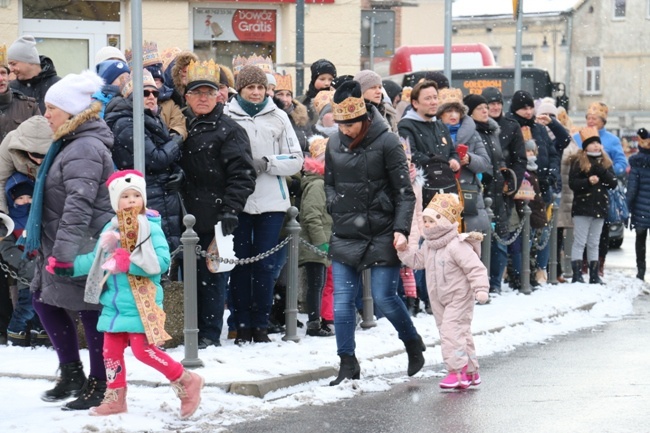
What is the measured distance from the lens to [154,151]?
10.5 metres

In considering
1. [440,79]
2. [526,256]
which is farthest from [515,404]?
[526,256]

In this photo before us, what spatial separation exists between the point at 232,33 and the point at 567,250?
6.37m

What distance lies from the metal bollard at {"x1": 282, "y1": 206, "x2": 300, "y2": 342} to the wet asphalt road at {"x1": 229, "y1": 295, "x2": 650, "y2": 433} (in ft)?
5.14

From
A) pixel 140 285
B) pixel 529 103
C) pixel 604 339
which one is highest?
pixel 529 103

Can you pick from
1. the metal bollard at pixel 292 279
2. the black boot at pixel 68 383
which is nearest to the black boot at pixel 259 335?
the metal bollard at pixel 292 279

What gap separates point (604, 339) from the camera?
1274 centimetres

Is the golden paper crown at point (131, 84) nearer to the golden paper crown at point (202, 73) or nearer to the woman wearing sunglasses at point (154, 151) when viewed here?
the woman wearing sunglasses at point (154, 151)

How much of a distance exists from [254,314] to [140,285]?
9.94ft

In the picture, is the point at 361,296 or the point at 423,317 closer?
the point at 361,296

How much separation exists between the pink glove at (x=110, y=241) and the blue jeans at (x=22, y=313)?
2902 millimetres

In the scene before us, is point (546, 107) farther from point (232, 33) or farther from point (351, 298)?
point (351, 298)

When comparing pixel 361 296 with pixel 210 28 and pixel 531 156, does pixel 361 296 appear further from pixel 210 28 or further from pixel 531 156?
pixel 210 28

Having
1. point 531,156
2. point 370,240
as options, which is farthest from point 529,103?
point 370,240

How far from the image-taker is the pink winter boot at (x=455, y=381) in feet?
31.7
